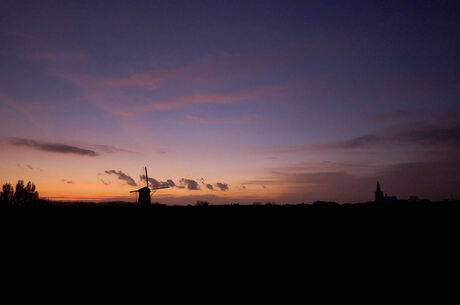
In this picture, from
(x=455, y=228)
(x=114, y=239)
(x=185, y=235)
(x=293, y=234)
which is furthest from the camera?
(x=455, y=228)

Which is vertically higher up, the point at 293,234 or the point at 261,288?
the point at 293,234

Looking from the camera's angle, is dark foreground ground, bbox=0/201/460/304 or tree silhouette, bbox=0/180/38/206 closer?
dark foreground ground, bbox=0/201/460/304

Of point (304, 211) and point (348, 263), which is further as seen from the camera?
point (304, 211)

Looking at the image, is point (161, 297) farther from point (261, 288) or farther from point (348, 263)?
point (348, 263)

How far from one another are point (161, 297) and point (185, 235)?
16.0 ft

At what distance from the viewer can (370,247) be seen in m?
15.0

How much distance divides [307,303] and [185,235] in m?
7.07

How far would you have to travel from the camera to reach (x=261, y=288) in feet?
37.6

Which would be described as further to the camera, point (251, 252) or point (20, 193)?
point (20, 193)

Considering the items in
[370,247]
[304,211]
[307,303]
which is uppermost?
[304,211]

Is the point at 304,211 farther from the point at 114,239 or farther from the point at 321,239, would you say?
the point at 114,239

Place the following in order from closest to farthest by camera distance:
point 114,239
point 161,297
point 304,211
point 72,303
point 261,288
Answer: point 72,303, point 161,297, point 261,288, point 114,239, point 304,211

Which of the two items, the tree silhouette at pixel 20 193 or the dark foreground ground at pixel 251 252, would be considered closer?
the dark foreground ground at pixel 251 252

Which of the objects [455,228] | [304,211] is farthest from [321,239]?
[455,228]
